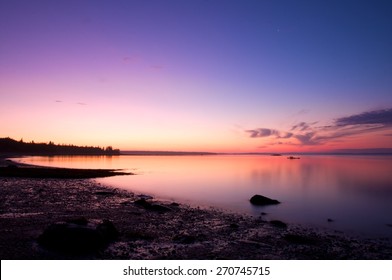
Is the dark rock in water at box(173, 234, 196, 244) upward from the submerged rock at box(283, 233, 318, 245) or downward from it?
upward

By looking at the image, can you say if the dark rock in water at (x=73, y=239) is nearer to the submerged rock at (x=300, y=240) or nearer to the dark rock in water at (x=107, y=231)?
the dark rock in water at (x=107, y=231)

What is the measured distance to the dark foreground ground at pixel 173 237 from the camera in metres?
12.9

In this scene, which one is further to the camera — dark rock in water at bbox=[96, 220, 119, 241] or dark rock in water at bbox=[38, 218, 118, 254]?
dark rock in water at bbox=[96, 220, 119, 241]

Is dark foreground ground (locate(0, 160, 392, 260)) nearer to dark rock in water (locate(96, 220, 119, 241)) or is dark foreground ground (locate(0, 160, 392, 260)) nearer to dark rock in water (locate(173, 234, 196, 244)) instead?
dark rock in water (locate(173, 234, 196, 244))

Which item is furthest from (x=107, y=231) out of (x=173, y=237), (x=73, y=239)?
(x=173, y=237)

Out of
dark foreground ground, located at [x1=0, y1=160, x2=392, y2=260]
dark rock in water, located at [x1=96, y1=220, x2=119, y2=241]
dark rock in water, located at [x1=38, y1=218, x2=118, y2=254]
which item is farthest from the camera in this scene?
dark rock in water, located at [x1=96, y1=220, x2=119, y2=241]

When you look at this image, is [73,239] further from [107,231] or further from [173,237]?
[173,237]

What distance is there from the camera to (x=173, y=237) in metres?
15.5

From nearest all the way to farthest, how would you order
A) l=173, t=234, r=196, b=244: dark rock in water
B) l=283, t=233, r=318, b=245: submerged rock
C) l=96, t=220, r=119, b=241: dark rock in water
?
l=96, t=220, r=119, b=241: dark rock in water < l=173, t=234, r=196, b=244: dark rock in water < l=283, t=233, r=318, b=245: submerged rock

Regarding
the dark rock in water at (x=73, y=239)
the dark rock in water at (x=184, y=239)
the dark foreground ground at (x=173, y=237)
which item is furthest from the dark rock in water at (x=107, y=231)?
the dark rock in water at (x=184, y=239)

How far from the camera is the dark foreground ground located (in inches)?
509

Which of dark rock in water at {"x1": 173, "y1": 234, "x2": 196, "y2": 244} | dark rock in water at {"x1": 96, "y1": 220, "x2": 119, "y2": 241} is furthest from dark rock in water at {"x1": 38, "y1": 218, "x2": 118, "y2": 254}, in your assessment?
dark rock in water at {"x1": 173, "y1": 234, "x2": 196, "y2": 244}
